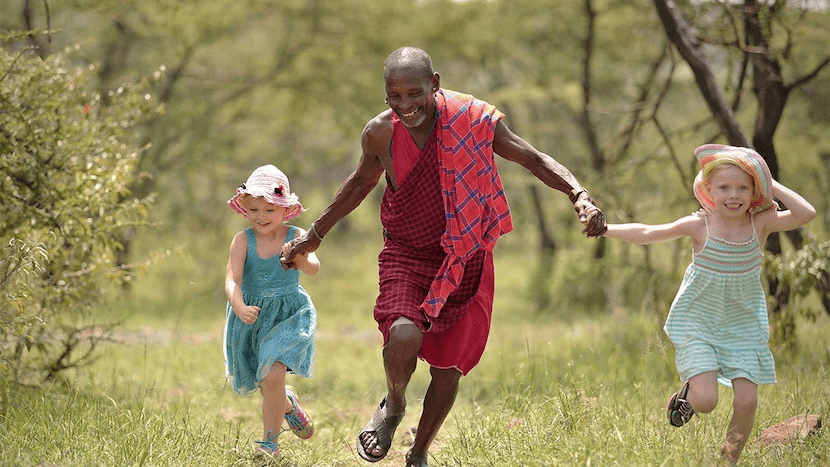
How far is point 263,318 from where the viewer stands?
4.77m

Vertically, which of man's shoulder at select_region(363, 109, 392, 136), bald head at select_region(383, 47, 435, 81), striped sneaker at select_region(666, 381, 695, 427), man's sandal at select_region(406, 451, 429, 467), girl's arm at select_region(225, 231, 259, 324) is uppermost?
bald head at select_region(383, 47, 435, 81)

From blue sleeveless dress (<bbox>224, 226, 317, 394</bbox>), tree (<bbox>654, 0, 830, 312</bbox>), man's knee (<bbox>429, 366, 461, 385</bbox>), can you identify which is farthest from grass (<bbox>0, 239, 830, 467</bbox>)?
tree (<bbox>654, 0, 830, 312</bbox>)

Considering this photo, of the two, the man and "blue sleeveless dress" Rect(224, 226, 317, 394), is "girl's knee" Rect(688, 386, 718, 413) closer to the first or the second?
the man

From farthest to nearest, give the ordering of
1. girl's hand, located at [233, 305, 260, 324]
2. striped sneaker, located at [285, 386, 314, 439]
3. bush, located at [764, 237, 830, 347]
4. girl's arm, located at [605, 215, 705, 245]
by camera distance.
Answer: bush, located at [764, 237, 830, 347] < striped sneaker, located at [285, 386, 314, 439] < girl's hand, located at [233, 305, 260, 324] < girl's arm, located at [605, 215, 705, 245]

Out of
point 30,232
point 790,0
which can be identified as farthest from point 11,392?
point 790,0

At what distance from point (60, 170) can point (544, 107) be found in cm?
1557

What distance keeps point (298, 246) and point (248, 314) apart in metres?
0.41

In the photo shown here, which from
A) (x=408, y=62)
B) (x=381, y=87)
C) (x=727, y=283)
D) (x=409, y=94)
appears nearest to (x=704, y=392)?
(x=727, y=283)

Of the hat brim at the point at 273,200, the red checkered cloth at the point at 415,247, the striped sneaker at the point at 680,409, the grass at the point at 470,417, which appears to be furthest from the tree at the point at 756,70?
the hat brim at the point at 273,200

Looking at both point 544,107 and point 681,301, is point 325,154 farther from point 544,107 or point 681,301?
point 681,301

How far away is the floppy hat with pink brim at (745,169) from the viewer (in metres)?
4.10

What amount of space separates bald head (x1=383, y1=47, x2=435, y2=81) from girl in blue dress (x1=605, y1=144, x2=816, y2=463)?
1136mm

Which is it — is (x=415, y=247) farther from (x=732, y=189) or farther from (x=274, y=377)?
(x=732, y=189)

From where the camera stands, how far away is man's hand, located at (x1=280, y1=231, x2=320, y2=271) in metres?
4.49
